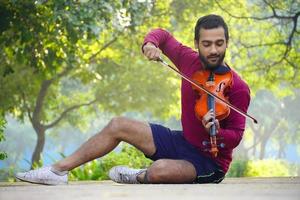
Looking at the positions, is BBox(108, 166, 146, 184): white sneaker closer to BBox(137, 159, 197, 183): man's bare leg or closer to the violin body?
BBox(137, 159, 197, 183): man's bare leg

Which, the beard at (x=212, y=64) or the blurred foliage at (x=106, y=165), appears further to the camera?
the blurred foliage at (x=106, y=165)

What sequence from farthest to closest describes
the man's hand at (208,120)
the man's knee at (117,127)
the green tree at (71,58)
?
the green tree at (71,58) → the man's knee at (117,127) → the man's hand at (208,120)

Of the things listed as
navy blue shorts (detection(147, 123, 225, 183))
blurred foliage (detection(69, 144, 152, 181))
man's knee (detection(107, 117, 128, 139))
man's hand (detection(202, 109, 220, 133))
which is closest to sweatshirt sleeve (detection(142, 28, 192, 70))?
navy blue shorts (detection(147, 123, 225, 183))

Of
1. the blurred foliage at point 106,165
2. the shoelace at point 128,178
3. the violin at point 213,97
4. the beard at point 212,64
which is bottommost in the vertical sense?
the blurred foliage at point 106,165

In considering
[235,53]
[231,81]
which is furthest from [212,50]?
[235,53]

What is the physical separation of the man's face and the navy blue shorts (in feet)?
1.90

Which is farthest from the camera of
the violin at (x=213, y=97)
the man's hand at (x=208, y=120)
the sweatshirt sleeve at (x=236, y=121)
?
the sweatshirt sleeve at (x=236, y=121)

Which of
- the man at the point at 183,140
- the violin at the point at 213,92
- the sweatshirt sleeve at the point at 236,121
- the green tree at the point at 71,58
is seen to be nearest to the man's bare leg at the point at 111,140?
the man at the point at 183,140

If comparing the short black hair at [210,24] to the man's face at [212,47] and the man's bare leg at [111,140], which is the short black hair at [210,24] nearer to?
the man's face at [212,47]

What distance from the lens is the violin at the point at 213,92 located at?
4254 millimetres

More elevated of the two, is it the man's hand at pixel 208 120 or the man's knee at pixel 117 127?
the man's hand at pixel 208 120

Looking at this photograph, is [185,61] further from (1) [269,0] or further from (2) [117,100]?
(2) [117,100]

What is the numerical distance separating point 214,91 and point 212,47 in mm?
336

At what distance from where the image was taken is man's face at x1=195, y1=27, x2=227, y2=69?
441 cm
